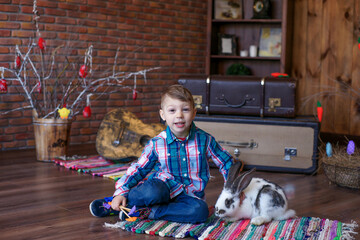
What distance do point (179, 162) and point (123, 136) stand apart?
1.40 m

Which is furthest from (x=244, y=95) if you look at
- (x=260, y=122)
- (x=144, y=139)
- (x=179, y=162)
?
(x=179, y=162)

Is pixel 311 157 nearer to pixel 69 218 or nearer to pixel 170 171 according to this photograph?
pixel 170 171

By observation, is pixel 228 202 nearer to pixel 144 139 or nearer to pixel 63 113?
pixel 144 139

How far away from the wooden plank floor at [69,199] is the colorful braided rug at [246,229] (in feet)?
0.29

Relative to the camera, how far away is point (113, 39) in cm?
475

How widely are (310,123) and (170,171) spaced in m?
1.45

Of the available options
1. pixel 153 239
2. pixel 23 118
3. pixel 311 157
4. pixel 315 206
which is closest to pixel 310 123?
pixel 311 157

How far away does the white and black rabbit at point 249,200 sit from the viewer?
2.06m

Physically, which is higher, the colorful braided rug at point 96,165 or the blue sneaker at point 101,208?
the blue sneaker at point 101,208

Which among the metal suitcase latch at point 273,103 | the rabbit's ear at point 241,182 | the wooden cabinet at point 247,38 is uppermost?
the wooden cabinet at point 247,38

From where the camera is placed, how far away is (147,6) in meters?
5.04

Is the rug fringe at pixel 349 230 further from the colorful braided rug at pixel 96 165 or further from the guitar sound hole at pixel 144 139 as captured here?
the guitar sound hole at pixel 144 139

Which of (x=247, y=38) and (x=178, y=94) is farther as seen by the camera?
(x=247, y=38)

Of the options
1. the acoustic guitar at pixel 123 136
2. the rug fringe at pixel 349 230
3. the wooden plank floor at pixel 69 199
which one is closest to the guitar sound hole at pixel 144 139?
the acoustic guitar at pixel 123 136
